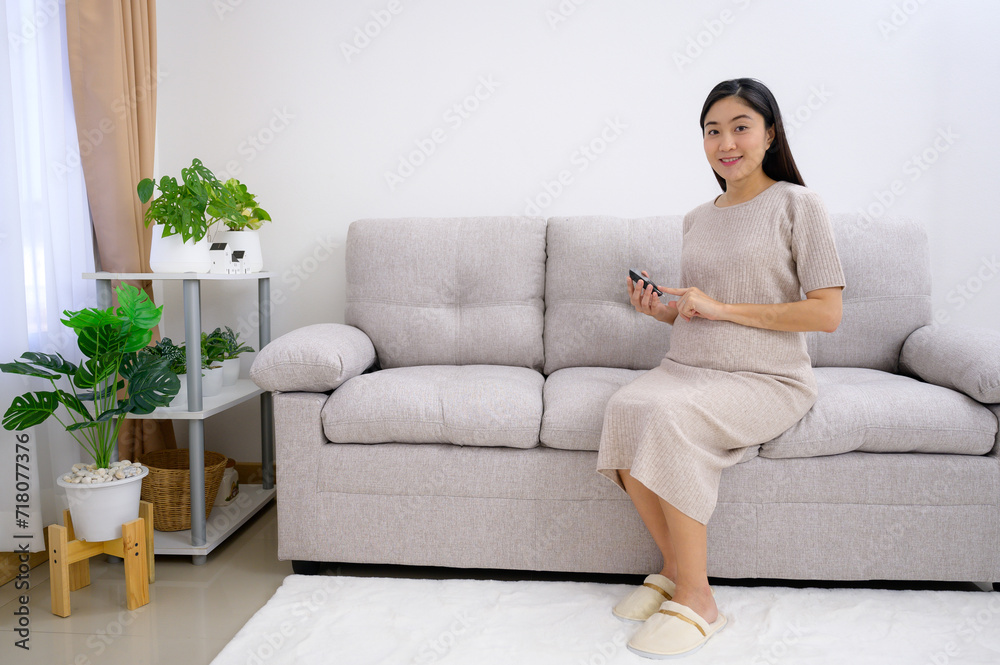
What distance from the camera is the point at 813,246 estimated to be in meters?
1.51

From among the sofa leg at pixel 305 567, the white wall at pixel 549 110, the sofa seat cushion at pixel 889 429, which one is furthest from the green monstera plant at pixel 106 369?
the sofa seat cushion at pixel 889 429


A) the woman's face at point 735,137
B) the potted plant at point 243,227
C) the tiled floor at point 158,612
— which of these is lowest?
the tiled floor at point 158,612

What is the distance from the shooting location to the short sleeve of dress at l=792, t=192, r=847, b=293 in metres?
1.49

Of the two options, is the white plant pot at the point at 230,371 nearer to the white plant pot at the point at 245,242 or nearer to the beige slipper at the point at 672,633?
the white plant pot at the point at 245,242

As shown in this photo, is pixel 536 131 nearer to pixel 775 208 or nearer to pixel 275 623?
pixel 775 208

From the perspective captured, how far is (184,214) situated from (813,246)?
1702 mm

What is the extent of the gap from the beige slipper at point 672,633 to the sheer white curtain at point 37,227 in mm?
1661

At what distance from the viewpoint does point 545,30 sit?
243 cm

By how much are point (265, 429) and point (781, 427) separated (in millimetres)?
1783

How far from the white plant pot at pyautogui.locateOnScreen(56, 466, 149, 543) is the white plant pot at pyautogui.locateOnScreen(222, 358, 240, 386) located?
605 millimetres

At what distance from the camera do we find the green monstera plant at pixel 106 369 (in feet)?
5.26

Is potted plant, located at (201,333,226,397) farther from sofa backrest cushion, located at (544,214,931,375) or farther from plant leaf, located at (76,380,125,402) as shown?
sofa backrest cushion, located at (544,214,931,375)

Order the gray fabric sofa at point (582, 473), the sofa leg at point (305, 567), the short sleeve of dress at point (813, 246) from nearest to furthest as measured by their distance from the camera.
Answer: the short sleeve of dress at point (813, 246) < the gray fabric sofa at point (582, 473) < the sofa leg at point (305, 567)

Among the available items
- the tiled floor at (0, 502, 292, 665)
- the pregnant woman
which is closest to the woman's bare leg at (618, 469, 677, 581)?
the pregnant woman
